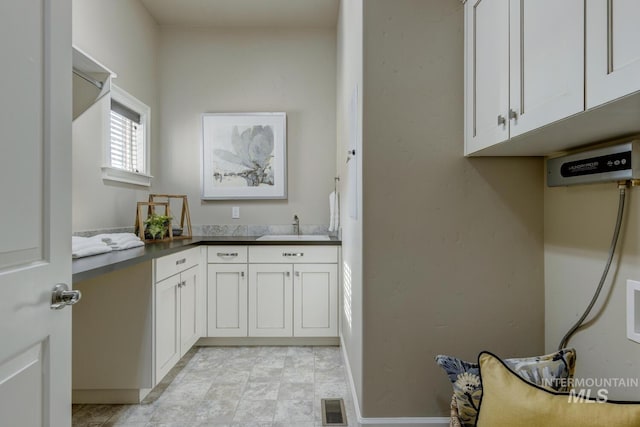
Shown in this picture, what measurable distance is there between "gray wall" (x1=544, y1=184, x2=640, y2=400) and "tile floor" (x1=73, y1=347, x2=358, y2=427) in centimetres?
107

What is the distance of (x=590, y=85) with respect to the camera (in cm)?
94

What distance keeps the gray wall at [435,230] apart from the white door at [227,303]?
165 centimetres

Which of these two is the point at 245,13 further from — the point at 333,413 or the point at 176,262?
the point at 333,413

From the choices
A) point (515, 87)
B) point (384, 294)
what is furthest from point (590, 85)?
point (384, 294)

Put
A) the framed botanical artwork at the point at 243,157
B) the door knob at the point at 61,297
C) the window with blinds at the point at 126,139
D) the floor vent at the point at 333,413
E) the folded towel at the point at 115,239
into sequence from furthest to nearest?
the framed botanical artwork at the point at 243,157, the window with blinds at the point at 126,139, the folded towel at the point at 115,239, the floor vent at the point at 333,413, the door knob at the point at 61,297

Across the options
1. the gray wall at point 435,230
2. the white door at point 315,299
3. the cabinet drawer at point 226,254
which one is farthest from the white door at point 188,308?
the gray wall at point 435,230

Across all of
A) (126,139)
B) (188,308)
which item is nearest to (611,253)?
(188,308)

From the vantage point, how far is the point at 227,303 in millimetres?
3184

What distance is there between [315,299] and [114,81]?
2.26 metres

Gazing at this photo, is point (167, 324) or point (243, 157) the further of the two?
point (243, 157)

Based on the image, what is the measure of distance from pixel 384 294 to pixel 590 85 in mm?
1108

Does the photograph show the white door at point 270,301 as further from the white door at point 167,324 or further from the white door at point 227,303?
the white door at point 167,324

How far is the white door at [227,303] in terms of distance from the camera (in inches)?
125

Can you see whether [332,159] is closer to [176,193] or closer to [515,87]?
[176,193]
